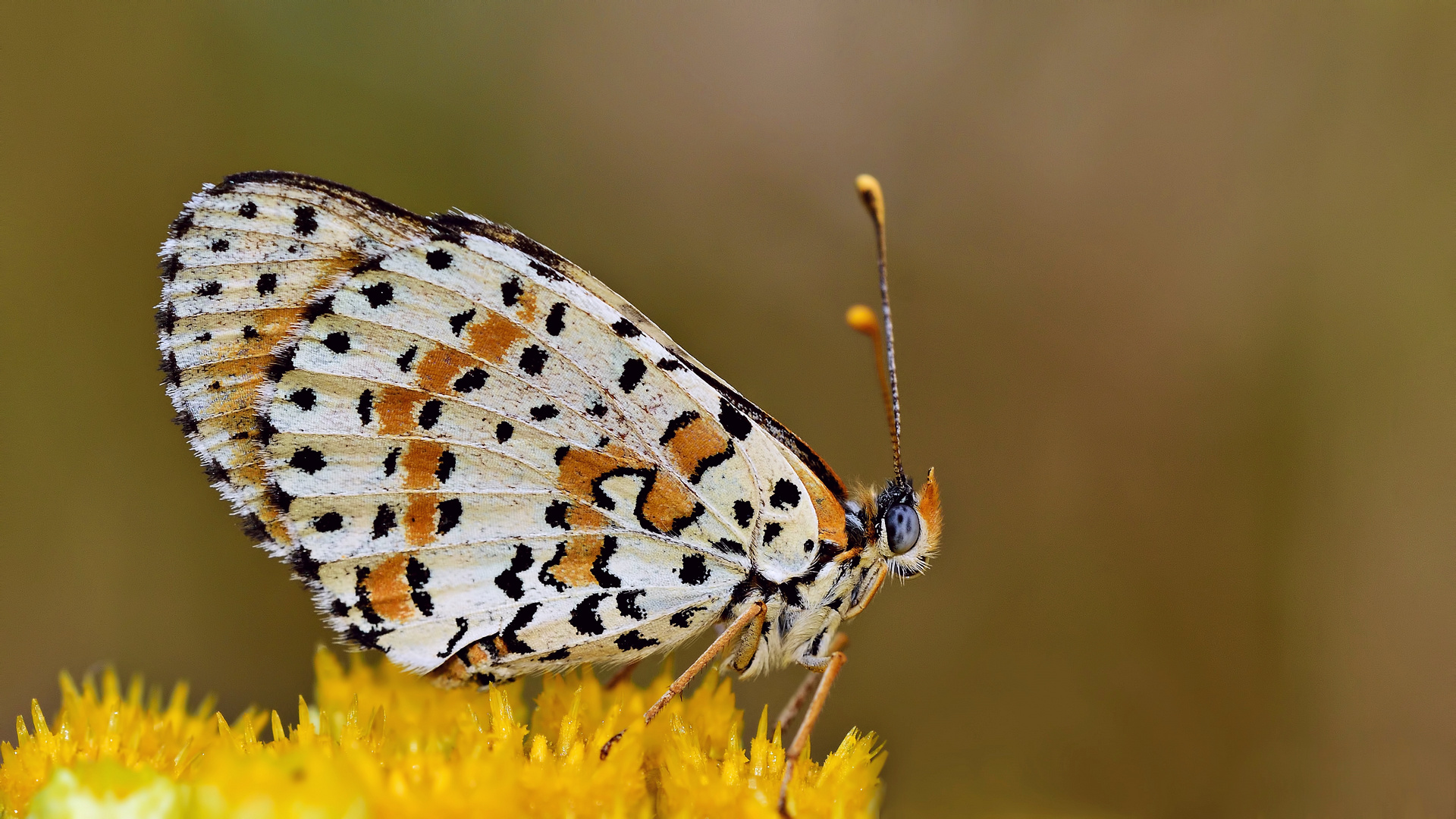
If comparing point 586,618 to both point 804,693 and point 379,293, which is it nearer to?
point 804,693

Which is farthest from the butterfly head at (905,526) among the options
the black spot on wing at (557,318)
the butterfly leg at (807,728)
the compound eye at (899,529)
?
the black spot on wing at (557,318)

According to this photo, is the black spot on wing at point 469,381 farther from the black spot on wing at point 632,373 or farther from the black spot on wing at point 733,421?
the black spot on wing at point 733,421

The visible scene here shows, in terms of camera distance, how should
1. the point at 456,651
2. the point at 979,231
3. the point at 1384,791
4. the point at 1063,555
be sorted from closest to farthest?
the point at 456,651, the point at 1384,791, the point at 1063,555, the point at 979,231

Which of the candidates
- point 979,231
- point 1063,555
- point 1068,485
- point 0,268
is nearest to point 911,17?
point 979,231

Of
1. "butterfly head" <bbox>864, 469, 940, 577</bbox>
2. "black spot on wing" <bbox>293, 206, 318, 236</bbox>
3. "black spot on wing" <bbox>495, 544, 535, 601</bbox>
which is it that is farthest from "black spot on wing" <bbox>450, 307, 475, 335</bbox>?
"butterfly head" <bbox>864, 469, 940, 577</bbox>

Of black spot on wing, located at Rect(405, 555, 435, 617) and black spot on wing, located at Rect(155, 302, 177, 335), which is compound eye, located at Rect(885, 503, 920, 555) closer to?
black spot on wing, located at Rect(405, 555, 435, 617)

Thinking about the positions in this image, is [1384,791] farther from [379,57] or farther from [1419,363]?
[379,57]
